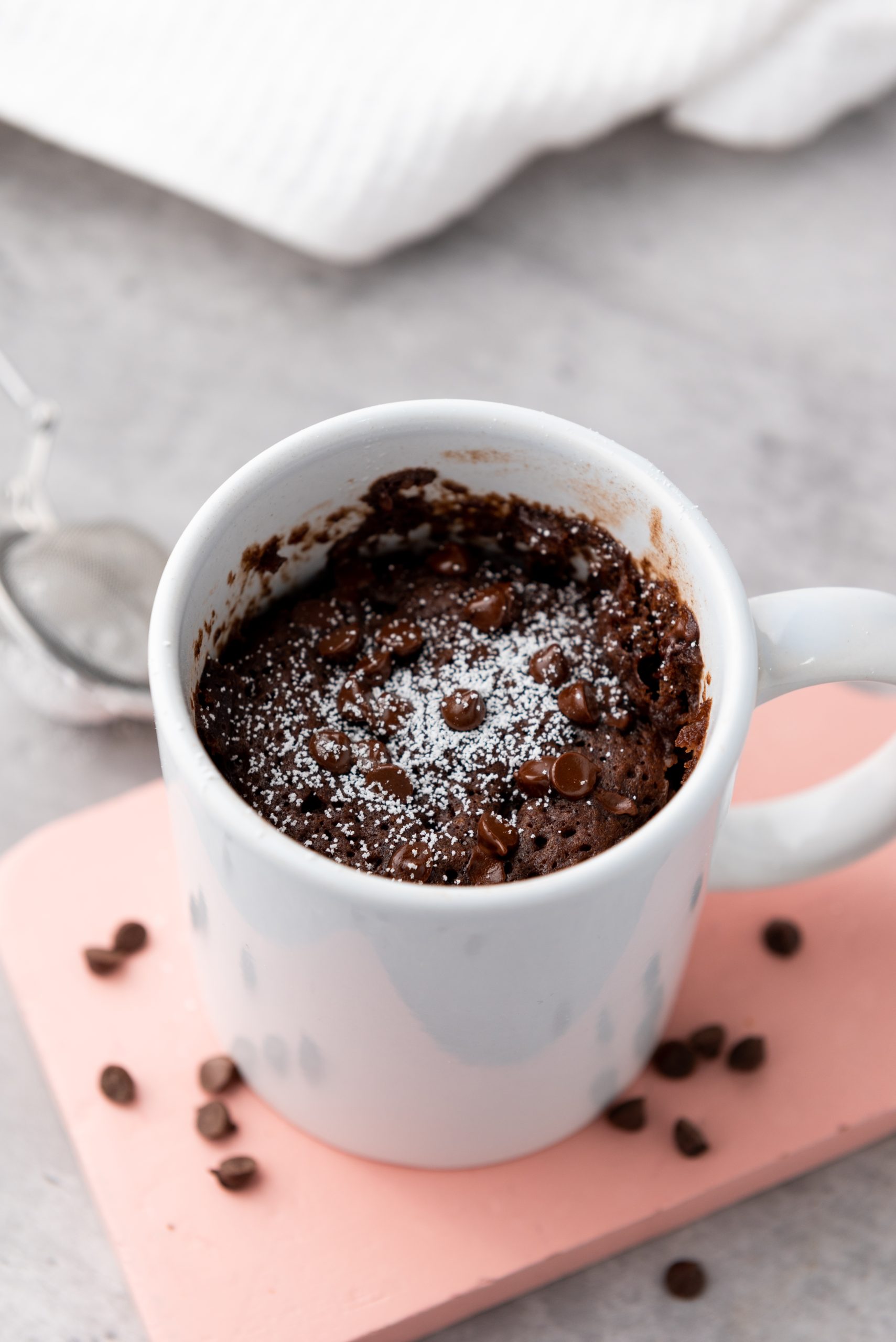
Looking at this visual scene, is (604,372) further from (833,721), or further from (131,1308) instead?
(131,1308)

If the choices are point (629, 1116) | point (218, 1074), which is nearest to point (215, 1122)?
point (218, 1074)

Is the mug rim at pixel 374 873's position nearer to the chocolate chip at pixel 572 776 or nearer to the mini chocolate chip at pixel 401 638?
the chocolate chip at pixel 572 776

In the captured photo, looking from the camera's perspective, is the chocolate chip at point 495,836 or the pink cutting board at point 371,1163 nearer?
the chocolate chip at point 495,836

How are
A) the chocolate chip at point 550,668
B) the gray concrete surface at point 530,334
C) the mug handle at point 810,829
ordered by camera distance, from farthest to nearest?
the gray concrete surface at point 530,334
the mug handle at point 810,829
the chocolate chip at point 550,668

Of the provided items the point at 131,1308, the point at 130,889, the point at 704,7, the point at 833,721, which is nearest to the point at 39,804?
the point at 130,889

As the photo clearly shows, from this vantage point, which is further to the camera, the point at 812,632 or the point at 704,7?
the point at 704,7

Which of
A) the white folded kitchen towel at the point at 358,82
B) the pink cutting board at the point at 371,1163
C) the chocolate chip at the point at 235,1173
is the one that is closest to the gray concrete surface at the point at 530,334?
the white folded kitchen towel at the point at 358,82

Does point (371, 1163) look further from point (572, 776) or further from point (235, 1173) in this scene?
point (572, 776)
